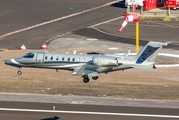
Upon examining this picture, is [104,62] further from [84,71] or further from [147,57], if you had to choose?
[147,57]

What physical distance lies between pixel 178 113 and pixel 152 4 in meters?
70.8

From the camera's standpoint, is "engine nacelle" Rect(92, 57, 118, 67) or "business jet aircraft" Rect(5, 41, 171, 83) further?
"business jet aircraft" Rect(5, 41, 171, 83)

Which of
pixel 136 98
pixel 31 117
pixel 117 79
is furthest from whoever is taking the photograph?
pixel 117 79

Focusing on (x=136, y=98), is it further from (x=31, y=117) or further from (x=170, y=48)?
(x=170, y=48)

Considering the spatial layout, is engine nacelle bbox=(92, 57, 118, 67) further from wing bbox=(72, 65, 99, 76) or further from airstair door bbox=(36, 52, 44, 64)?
airstair door bbox=(36, 52, 44, 64)

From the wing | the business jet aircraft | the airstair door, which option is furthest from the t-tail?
the airstair door

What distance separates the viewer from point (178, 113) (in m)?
27.4

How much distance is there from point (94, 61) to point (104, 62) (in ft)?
3.43

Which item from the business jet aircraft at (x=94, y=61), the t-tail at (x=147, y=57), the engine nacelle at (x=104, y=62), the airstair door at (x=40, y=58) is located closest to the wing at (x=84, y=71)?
the business jet aircraft at (x=94, y=61)

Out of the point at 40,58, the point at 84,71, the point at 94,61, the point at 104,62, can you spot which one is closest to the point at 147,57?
the point at 104,62

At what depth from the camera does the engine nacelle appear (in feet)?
116

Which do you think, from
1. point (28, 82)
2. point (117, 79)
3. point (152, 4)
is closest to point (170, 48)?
point (117, 79)

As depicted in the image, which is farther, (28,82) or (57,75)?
(57,75)

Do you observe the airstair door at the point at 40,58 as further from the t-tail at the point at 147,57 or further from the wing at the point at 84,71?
the t-tail at the point at 147,57
